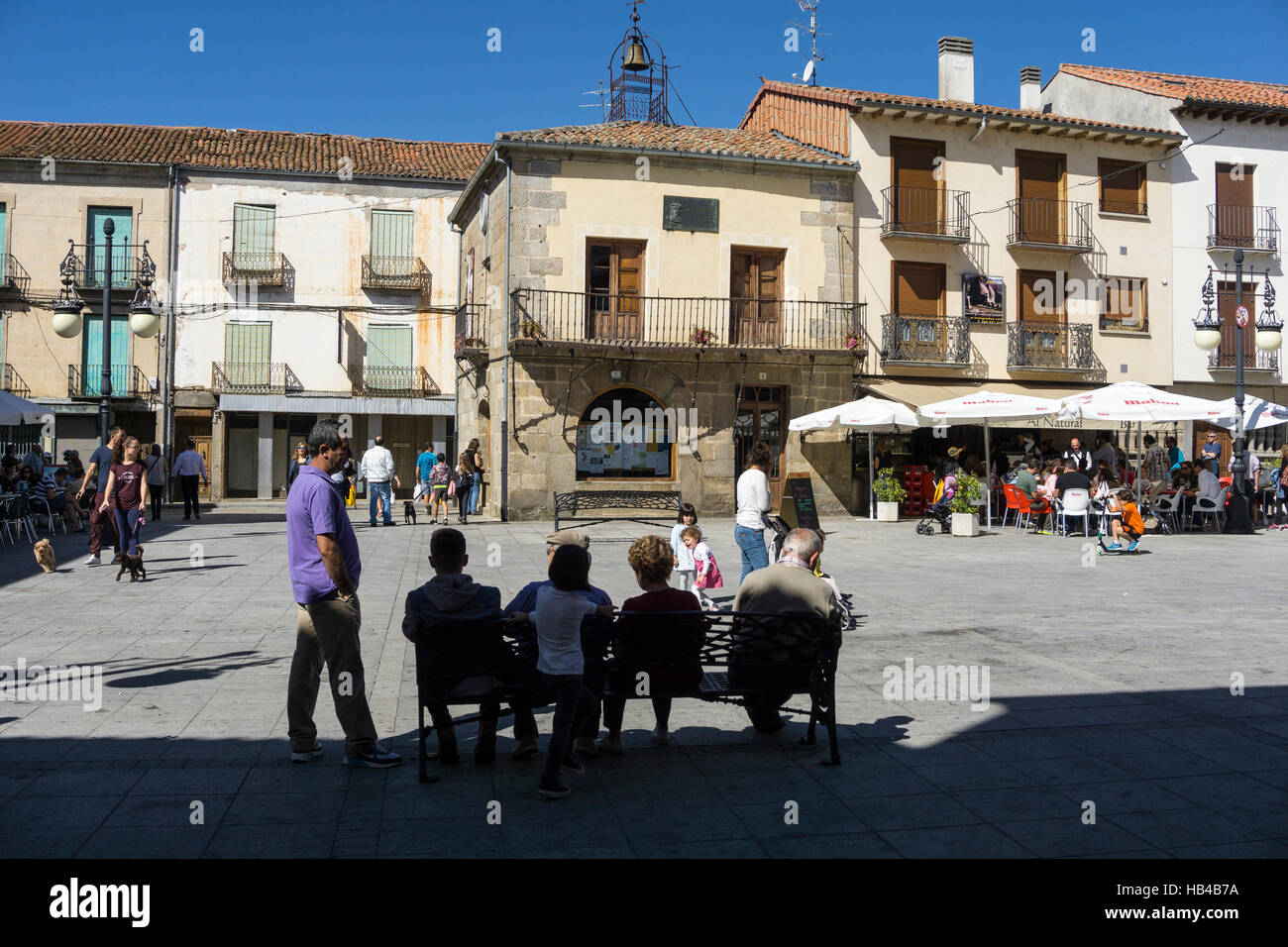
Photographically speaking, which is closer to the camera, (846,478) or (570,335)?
(570,335)

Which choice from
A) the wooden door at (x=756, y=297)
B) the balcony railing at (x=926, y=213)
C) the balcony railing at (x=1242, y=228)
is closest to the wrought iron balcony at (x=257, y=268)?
the wooden door at (x=756, y=297)

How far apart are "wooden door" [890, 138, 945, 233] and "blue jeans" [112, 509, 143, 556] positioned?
1736 centimetres

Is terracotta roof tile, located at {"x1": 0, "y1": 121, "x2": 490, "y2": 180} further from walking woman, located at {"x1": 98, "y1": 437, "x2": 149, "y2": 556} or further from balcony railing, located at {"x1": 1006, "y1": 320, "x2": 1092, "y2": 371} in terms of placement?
walking woman, located at {"x1": 98, "y1": 437, "x2": 149, "y2": 556}

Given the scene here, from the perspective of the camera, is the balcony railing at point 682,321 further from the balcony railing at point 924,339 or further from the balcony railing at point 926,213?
the balcony railing at point 926,213

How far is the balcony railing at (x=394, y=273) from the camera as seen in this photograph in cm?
2953

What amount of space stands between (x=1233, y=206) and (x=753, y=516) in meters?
22.5

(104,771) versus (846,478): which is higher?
(846,478)

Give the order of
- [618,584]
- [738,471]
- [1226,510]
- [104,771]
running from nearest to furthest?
[104,771], [618,584], [1226,510], [738,471]

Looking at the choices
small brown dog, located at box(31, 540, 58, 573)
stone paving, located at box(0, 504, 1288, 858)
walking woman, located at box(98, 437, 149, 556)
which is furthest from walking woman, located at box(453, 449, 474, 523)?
stone paving, located at box(0, 504, 1288, 858)

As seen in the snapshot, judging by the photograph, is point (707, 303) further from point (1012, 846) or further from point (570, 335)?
point (1012, 846)

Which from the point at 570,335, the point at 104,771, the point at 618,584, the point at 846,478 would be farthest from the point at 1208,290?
the point at 104,771

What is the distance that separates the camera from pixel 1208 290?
20828 millimetres

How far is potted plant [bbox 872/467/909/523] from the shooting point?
20547mm

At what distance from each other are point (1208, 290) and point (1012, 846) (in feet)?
66.3
